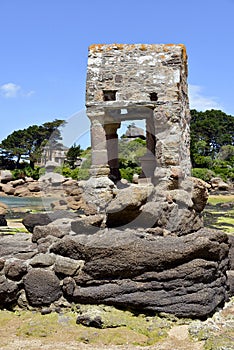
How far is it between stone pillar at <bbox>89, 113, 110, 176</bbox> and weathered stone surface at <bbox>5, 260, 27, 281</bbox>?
309cm

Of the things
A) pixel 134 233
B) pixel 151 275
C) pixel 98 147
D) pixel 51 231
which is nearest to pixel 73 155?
pixel 98 147

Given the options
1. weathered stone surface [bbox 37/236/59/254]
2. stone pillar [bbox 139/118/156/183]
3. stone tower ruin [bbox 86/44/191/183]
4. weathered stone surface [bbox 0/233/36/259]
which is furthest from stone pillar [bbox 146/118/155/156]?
weathered stone surface [bbox 37/236/59/254]

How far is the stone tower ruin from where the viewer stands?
30.8ft

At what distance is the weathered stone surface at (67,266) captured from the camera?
7.23 meters

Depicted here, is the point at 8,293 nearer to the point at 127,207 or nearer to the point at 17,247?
the point at 17,247

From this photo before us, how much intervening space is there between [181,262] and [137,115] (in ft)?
16.5

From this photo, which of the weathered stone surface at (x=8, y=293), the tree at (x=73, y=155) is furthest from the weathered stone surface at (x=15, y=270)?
the tree at (x=73, y=155)

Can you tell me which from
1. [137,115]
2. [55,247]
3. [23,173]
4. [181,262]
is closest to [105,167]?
[137,115]

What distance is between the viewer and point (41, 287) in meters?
7.14

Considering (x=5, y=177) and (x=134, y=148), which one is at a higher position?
(x=134, y=148)

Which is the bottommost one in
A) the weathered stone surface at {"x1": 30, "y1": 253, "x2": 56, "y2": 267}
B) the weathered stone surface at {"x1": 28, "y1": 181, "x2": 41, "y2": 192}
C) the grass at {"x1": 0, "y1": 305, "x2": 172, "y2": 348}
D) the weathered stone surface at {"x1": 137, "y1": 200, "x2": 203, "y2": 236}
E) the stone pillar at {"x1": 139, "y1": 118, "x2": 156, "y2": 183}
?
the grass at {"x1": 0, "y1": 305, "x2": 172, "y2": 348}

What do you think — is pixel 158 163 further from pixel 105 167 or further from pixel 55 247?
pixel 55 247

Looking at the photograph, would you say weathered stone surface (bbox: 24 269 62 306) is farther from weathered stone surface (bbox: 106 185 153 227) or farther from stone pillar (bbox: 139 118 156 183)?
stone pillar (bbox: 139 118 156 183)

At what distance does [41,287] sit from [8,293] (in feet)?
1.82
